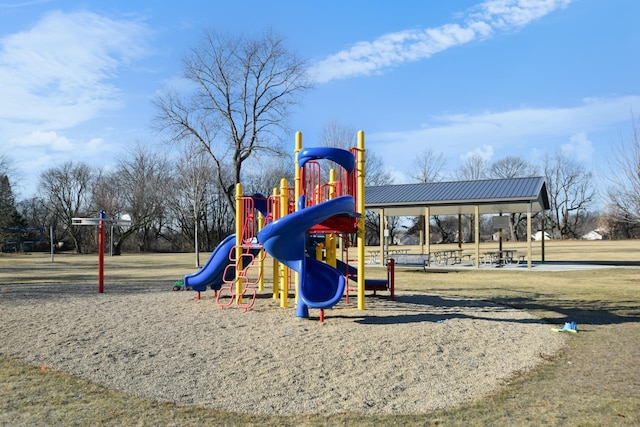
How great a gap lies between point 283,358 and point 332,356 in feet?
1.99

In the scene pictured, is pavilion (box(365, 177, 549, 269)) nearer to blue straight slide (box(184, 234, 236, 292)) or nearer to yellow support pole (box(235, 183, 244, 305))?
blue straight slide (box(184, 234, 236, 292))

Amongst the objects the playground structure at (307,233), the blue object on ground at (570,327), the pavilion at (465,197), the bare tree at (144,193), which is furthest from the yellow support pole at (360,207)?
the bare tree at (144,193)

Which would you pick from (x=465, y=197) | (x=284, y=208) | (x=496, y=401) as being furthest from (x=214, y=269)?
(x=465, y=197)

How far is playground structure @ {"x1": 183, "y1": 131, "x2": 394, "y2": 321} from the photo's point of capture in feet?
28.3

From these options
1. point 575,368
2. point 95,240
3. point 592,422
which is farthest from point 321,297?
point 95,240

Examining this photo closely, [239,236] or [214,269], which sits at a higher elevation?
[239,236]

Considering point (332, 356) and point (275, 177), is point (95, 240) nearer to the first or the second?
point (275, 177)

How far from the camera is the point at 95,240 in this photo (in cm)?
5006

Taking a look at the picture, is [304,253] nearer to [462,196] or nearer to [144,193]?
[462,196]

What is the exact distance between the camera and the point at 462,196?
23109 millimetres

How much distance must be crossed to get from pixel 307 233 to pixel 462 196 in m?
14.4

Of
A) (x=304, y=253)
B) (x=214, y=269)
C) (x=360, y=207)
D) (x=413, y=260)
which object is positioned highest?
(x=360, y=207)

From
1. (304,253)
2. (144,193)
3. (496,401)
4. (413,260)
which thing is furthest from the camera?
(144,193)

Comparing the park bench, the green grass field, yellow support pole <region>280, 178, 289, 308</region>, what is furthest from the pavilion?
the green grass field
